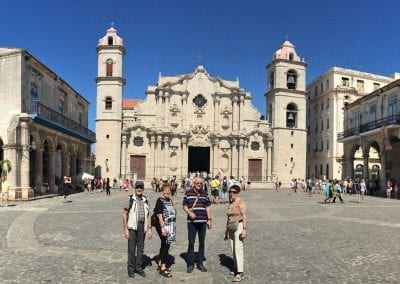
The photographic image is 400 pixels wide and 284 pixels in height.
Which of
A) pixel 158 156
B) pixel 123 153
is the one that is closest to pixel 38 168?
pixel 123 153

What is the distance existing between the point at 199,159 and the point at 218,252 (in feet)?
132

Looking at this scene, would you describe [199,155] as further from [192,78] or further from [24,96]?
[24,96]

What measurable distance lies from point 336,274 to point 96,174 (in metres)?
38.4

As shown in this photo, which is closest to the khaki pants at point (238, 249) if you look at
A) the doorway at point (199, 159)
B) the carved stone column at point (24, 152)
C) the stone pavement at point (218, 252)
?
the stone pavement at point (218, 252)

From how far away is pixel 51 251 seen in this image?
344 inches

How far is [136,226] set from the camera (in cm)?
698

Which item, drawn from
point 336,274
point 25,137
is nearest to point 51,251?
point 336,274

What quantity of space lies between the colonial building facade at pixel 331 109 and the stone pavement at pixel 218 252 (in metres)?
A: 37.2

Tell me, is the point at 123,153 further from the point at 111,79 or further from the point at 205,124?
the point at 205,124

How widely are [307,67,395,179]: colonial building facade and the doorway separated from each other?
15.9 metres

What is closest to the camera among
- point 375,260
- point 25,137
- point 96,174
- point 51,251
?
point 375,260

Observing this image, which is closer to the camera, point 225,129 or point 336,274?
point 336,274

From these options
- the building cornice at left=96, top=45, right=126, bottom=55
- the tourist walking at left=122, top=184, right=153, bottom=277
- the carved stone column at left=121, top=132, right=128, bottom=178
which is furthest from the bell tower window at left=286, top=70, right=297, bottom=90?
the tourist walking at left=122, top=184, right=153, bottom=277

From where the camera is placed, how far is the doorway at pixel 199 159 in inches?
1906
